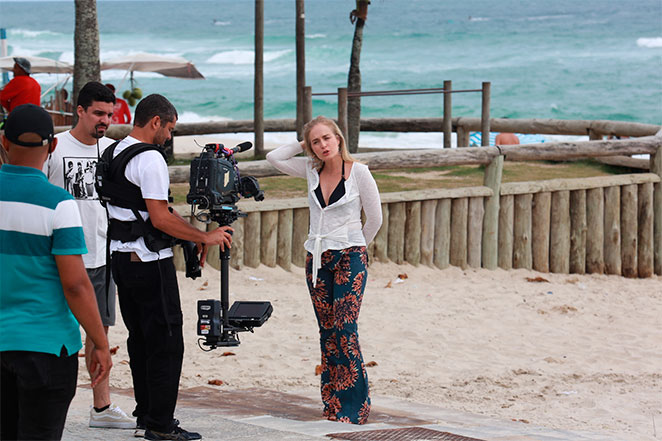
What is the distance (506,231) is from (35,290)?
7.72 meters

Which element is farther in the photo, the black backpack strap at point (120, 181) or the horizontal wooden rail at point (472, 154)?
the horizontal wooden rail at point (472, 154)

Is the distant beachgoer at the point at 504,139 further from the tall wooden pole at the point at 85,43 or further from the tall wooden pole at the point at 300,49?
the tall wooden pole at the point at 85,43

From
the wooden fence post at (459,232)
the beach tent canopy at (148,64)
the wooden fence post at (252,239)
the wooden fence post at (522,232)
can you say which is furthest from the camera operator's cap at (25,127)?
the beach tent canopy at (148,64)

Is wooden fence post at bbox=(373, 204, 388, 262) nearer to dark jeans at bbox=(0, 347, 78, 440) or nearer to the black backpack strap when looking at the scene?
the black backpack strap

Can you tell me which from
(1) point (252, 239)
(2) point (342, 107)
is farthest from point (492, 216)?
(1) point (252, 239)

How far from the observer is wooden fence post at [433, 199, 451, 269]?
31.7ft

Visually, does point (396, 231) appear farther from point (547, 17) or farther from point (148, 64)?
point (547, 17)

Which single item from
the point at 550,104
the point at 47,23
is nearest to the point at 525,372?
the point at 550,104

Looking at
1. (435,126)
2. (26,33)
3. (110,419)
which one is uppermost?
(26,33)

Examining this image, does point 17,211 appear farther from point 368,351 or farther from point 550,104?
point 550,104

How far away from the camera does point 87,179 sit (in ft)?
15.3

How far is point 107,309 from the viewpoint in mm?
4703

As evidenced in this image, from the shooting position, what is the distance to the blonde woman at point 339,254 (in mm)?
5105

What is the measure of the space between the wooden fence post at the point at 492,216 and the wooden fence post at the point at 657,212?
2.33 m
